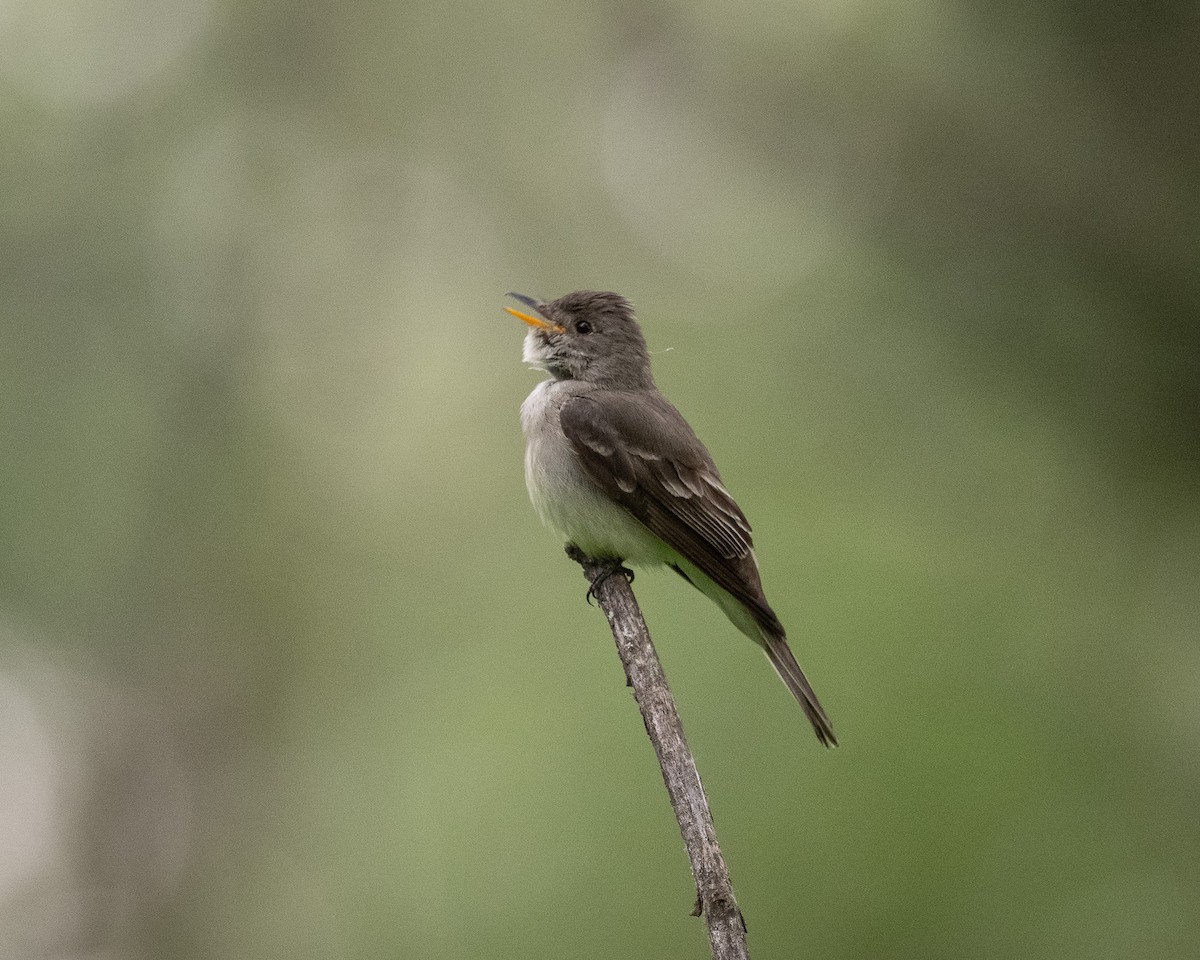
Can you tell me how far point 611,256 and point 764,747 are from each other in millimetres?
4801

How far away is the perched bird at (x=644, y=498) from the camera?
5164mm

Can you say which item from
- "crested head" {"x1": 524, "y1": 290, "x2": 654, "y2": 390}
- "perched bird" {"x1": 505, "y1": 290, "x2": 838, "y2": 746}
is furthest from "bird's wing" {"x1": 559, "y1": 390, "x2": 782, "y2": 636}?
"crested head" {"x1": 524, "y1": 290, "x2": 654, "y2": 390}

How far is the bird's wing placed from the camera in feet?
17.0

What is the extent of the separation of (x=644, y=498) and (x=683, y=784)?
7.03 feet

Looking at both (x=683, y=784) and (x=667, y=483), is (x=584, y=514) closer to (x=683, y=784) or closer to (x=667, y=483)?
(x=667, y=483)

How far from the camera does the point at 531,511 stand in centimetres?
1020

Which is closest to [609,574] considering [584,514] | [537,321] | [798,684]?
[584,514]

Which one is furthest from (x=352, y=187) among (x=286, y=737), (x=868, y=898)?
(x=868, y=898)

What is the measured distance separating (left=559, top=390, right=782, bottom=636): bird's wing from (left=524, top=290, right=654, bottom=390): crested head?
1.04 feet

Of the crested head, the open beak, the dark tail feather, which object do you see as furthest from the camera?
the crested head

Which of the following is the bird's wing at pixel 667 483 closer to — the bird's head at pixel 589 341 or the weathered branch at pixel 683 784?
the bird's head at pixel 589 341

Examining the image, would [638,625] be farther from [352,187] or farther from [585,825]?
[352,187]

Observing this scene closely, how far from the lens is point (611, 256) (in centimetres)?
1072

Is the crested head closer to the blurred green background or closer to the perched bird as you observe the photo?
the perched bird
